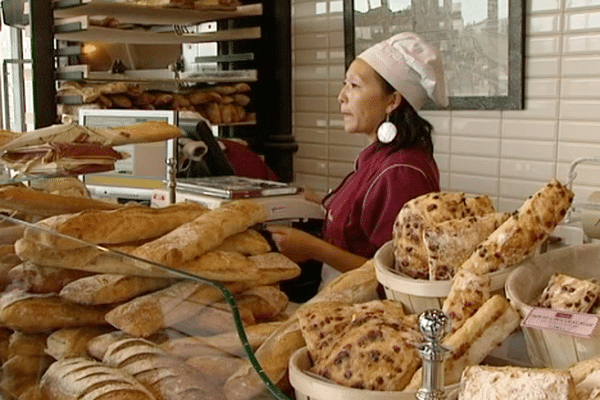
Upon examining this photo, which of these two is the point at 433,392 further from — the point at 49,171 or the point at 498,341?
the point at 49,171

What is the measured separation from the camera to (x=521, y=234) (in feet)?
3.89

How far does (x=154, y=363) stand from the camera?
1033mm

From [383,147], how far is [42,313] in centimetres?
201

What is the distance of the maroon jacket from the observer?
2814 mm

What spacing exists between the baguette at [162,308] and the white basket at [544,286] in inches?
16.5

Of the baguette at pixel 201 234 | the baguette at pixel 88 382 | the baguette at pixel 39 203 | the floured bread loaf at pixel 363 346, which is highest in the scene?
the baguette at pixel 39 203

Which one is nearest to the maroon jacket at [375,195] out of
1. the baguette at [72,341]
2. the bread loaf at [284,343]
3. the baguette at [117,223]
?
the bread loaf at [284,343]

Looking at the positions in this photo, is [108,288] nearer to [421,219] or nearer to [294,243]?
[421,219]

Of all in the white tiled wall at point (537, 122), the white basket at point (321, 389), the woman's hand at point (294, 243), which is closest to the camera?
the white basket at point (321, 389)

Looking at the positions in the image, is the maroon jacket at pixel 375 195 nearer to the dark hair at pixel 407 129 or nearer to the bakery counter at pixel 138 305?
the dark hair at pixel 407 129

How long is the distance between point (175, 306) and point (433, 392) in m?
0.38

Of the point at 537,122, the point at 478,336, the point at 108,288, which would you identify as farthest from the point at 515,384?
the point at 537,122

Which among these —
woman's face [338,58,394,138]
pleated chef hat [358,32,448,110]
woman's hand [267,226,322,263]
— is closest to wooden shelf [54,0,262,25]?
woman's face [338,58,394,138]

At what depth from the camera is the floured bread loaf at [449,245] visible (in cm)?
121
